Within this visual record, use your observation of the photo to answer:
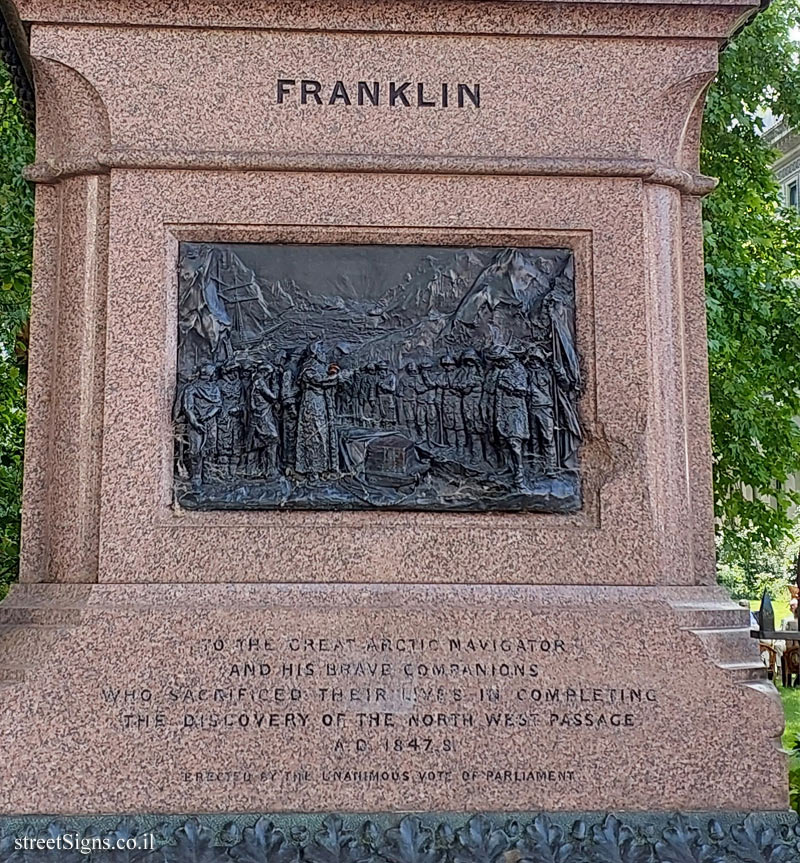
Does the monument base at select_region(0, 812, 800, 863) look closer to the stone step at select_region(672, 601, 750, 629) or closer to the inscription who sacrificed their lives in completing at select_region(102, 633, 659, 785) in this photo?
the inscription who sacrificed their lives in completing at select_region(102, 633, 659, 785)

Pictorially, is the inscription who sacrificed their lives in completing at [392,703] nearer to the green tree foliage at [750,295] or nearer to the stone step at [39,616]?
the stone step at [39,616]

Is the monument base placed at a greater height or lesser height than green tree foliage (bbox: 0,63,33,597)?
lesser

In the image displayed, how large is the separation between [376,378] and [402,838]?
2211 mm

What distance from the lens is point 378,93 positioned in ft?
18.7

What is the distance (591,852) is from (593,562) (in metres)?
1.36

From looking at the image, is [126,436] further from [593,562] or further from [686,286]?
[686,286]

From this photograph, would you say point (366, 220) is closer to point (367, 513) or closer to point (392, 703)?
point (367, 513)

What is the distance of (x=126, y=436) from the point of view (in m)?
5.36

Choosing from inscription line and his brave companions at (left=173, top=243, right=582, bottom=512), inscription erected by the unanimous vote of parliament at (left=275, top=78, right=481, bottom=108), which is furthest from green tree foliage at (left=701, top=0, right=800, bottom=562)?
inscription line and his brave companions at (left=173, top=243, right=582, bottom=512)

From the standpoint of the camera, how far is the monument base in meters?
4.65

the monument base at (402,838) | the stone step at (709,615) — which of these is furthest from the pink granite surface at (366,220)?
the monument base at (402,838)

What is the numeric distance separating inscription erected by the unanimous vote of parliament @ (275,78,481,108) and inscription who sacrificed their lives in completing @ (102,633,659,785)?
279cm

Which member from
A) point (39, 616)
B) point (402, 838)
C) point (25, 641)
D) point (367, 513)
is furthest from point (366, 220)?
point (402, 838)

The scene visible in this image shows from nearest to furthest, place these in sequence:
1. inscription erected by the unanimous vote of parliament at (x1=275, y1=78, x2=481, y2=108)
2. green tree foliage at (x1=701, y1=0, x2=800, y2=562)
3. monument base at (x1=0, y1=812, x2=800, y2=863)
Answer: monument base at (x1=0, y1=812, x2=800, y2=863) < inscription erected by the unanimous vote of parliament at (x1=275, y1=78, x2=481, y2=108) < green tree foliage at (x1=701, y1=0, x2=800, y2=562)
